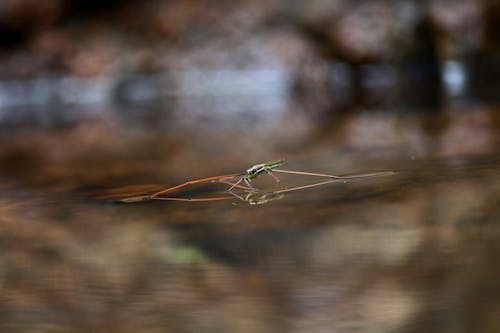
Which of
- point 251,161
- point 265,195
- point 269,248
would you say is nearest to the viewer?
point 269,248

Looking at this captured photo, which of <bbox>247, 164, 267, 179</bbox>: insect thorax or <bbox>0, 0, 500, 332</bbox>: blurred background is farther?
<bbox>247, 164, 267, 179</bbox>: insect thorax

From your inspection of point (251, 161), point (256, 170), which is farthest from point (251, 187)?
point (251, 161)

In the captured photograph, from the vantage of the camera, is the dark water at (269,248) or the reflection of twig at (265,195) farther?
the reflection of twig at (265,195)

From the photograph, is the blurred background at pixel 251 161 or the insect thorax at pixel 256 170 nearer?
the blurred background at pixel 251 161

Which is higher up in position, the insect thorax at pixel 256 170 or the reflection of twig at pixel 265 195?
the insect thorax at pixel 256 170

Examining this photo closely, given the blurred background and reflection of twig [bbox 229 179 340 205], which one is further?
reflection of twig [bbox 229 179 340 205]

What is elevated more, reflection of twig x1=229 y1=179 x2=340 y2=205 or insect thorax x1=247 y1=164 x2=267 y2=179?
insect thorax x1=247 y1=164 x2=267 y2=179

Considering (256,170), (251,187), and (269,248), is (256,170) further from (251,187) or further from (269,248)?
(269,248)
